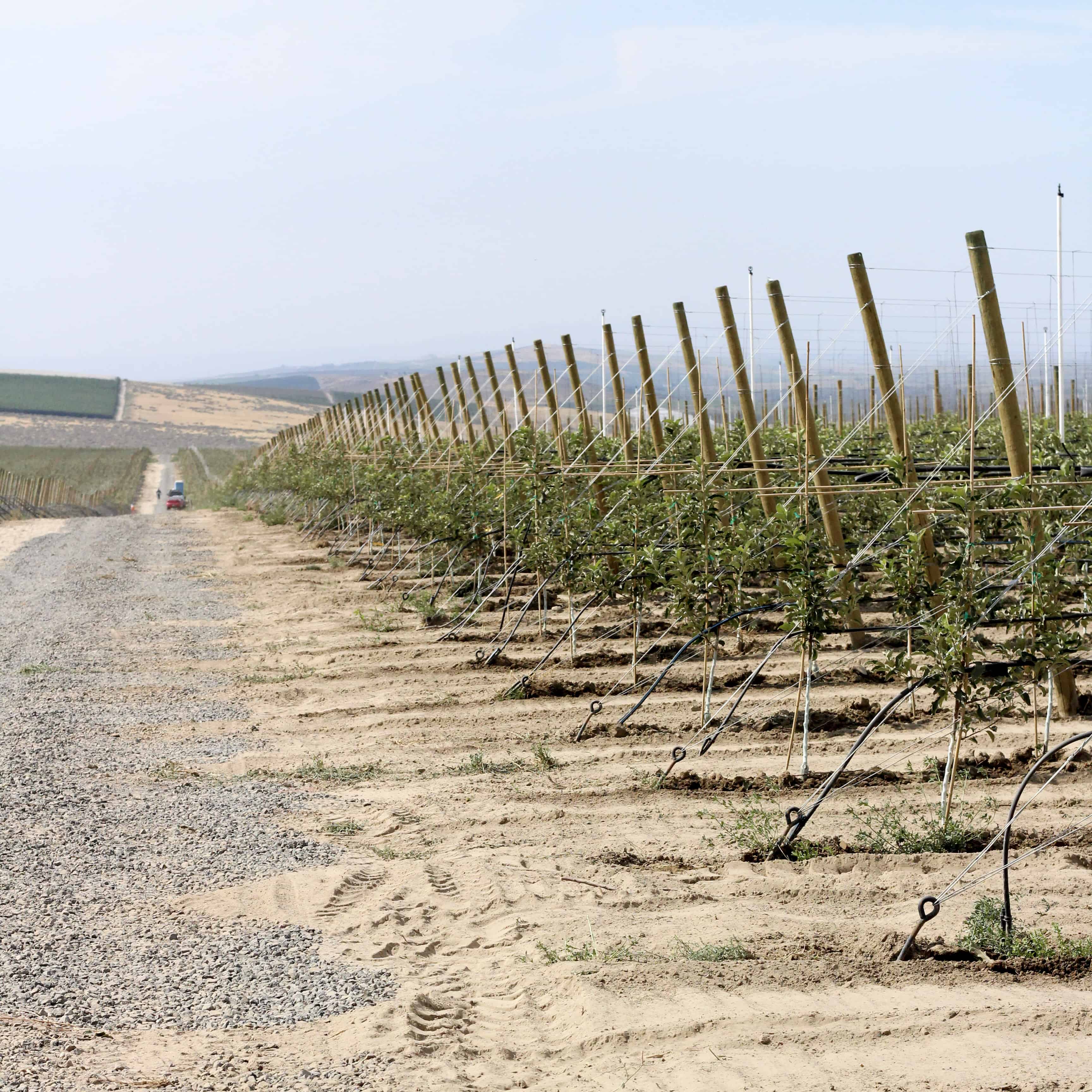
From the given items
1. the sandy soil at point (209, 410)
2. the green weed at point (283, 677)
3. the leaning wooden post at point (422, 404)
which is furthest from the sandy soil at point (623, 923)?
the sandy soil at point (209, 410)

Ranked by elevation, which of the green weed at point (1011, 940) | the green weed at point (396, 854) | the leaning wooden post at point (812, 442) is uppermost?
the leaning wooden post at point (812, 442)

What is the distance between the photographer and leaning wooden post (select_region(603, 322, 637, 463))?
14.0 metres

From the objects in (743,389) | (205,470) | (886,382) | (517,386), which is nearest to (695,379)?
(743,389)

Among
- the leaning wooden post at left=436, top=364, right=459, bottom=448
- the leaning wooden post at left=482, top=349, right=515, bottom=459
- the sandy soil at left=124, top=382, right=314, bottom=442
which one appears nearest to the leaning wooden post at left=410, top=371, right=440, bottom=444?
the leaning wooden post at left=436, top=364, right=459, bottom=448

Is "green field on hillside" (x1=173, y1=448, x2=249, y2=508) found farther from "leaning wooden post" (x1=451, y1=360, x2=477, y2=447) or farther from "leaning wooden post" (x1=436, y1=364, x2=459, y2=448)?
"leaning wooden post" (x1=451, y1=360, x2=477, y2=447)

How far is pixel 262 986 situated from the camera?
4391 millimetres

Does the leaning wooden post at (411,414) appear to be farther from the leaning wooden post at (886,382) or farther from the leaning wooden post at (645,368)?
the leaning wooden post at (886,382)

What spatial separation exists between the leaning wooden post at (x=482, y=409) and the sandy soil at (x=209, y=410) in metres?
87.4

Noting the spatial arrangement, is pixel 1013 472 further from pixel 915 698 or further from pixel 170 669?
pixel 170 669

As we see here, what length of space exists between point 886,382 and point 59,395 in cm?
12886

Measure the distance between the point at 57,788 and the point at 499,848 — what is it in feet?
9.36

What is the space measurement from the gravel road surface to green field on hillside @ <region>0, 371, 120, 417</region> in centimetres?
10998

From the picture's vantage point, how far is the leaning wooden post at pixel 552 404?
13.3 m

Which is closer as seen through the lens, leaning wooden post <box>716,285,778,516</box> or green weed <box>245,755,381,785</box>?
green weed <box>245,755,381,785</box>
